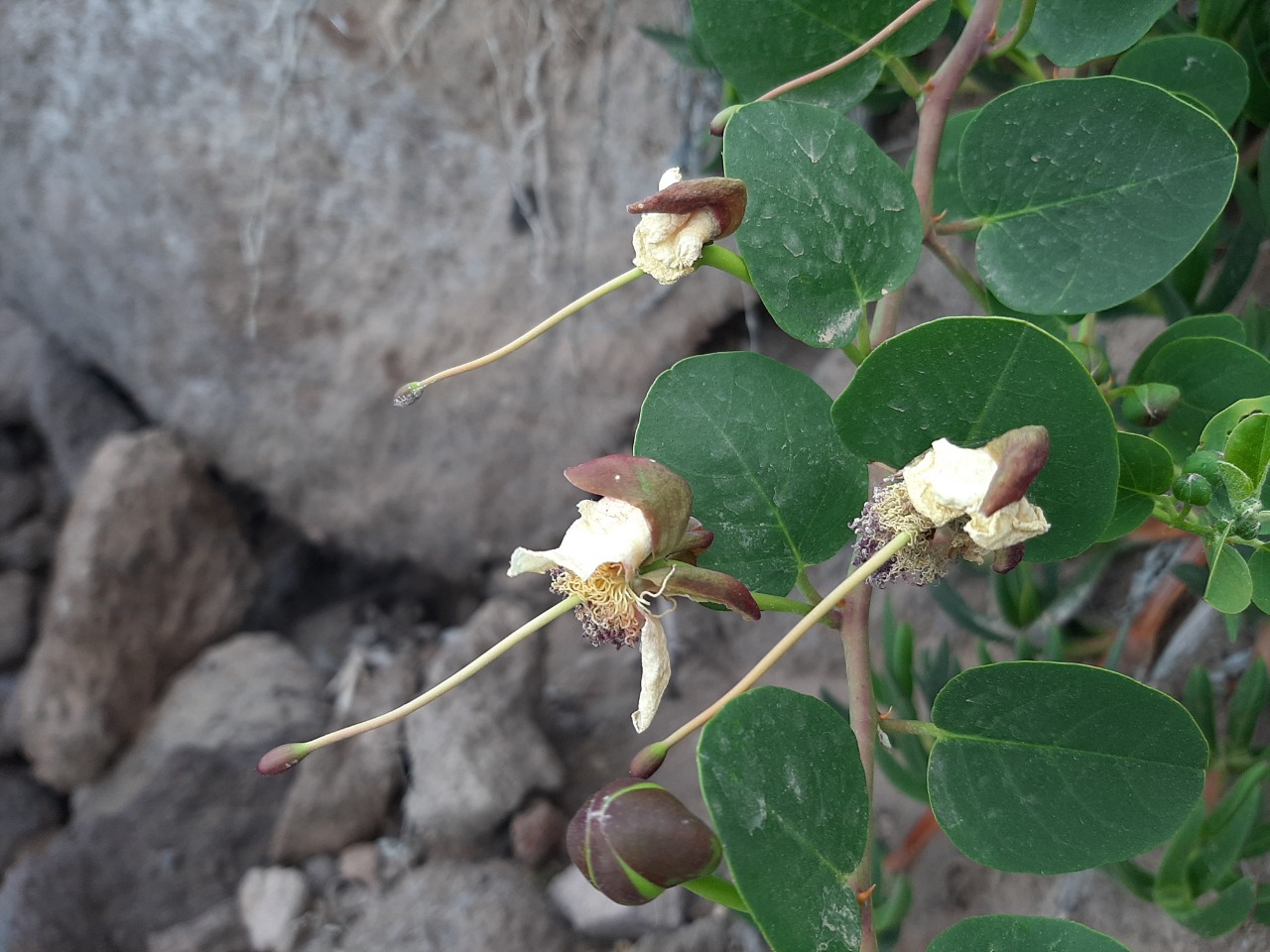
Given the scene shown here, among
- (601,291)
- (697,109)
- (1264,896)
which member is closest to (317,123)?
(697,109)

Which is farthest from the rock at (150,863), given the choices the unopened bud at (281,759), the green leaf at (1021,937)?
the green leaf at (1021,937)

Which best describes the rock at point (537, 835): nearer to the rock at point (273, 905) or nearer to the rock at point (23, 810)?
the rock at point (273, 905)

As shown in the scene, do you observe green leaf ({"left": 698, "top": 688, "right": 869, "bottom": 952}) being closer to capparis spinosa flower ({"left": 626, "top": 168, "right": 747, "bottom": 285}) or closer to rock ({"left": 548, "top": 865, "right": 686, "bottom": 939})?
capparis spinosa flower ({"left": 626, "top": 168, "right": 747, "bottom": 285})

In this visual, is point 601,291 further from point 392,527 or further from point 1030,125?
point 392,527

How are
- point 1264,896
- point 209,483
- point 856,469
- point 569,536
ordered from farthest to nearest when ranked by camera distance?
point 209,483
point 1264,896
point 856,469
point 569,536

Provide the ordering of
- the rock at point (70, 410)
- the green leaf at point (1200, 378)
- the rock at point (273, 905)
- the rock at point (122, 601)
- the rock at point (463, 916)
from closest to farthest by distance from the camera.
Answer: the green leaf at point (1200, 378), the rock at point (463, 916), the rock at point (273, 905), the rock at point (122, 601), the rock at point (70, 410)
